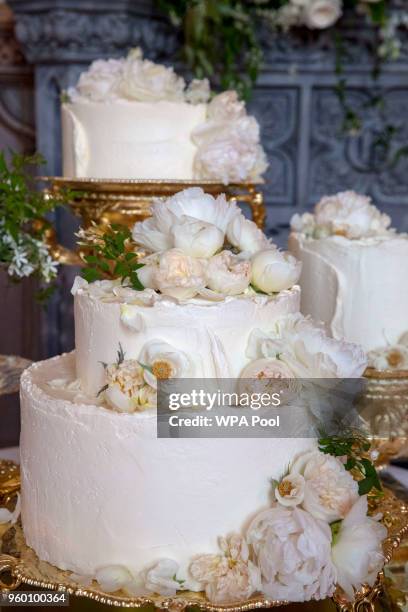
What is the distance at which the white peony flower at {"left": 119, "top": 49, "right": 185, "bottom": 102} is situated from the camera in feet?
6.49

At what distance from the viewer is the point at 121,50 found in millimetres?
2914

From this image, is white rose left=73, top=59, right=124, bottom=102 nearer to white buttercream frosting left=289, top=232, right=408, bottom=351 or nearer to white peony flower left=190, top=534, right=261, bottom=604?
white buttercream frosting left=289, top=232, right=408, bottom=351

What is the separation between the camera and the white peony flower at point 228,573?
112 cm

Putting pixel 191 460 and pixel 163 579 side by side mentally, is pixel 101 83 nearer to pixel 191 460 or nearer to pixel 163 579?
pixel 191 460

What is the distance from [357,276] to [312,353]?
60 centimetres

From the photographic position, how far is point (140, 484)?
1165 mm

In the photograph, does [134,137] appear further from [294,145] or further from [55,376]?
[294,145]

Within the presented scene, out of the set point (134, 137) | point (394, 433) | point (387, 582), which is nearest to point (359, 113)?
point (134, 137)

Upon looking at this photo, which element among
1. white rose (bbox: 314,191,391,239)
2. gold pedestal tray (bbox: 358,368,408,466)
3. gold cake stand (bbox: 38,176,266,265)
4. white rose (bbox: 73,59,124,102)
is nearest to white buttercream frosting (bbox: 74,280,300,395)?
gold pedestal tray (bbox: 358,368,408,466)

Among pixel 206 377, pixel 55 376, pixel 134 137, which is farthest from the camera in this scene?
pixel 134 137

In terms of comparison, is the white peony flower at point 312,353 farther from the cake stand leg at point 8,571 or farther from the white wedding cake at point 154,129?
the white wedding cake at point 154,129

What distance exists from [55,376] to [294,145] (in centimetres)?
206

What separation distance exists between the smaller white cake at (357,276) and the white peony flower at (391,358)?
0.16ft

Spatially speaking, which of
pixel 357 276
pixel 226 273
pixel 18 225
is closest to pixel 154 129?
pixel 18 225
